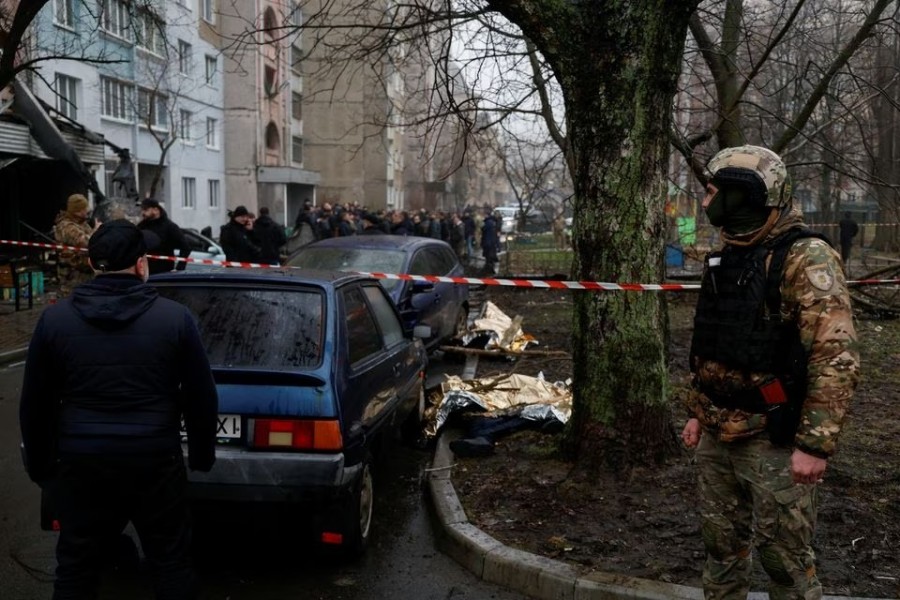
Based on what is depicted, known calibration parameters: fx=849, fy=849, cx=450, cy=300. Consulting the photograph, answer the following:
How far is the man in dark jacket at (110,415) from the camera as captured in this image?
2.88 meters

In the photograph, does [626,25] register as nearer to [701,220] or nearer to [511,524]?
[511,524]

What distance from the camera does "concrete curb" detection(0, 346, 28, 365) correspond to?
34.6 feet

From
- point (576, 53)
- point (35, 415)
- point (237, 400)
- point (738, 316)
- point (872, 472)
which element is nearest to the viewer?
point (35, 415)

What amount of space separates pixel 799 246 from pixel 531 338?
8.32 metres

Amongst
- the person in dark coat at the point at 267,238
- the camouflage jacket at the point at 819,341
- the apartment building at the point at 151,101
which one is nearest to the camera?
the camouflage jacket at the point at 819,341

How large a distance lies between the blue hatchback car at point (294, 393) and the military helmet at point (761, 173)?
220 cm

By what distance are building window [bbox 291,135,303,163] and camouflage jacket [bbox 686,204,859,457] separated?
47354mm

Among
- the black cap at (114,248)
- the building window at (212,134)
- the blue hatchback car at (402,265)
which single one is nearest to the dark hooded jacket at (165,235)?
the blue hatchback car at (402,265)

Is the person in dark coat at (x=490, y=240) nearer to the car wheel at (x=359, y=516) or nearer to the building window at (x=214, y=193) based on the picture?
the building window at (x=214, y=193)

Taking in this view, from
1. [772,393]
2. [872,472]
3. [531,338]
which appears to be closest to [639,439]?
[872,472]

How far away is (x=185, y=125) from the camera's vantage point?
108ft

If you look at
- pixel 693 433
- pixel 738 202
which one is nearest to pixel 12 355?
pixel 693 433

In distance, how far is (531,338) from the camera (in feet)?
37.2

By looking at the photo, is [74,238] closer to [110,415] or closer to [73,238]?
[73,238]
